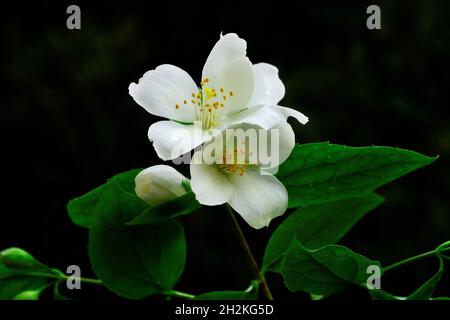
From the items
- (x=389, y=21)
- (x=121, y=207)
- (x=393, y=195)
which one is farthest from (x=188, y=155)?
(x=389, y=21)

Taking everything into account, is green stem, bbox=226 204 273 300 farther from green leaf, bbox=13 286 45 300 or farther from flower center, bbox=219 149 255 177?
green leaf, bbox=13 286 45 300

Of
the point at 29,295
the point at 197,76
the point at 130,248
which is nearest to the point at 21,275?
the point at 29,295

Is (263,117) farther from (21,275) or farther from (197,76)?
(197,76)

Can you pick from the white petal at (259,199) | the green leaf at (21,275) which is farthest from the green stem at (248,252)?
the green leaf at (21,275)

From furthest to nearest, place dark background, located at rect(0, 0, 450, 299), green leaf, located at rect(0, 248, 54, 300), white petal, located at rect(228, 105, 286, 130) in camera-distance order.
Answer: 1. dark background, located at rect(0, 0, 450, 299)
2. green leaf, located at rect(0, 248, 54, 300)
3. white petal, located at rect(228, 105, 286, 130)

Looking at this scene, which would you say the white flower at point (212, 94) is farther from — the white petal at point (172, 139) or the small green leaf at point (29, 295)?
the small green leaf at point (29, 295)

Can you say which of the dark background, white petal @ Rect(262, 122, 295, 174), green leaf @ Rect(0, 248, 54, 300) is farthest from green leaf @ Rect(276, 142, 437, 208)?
the dark background
